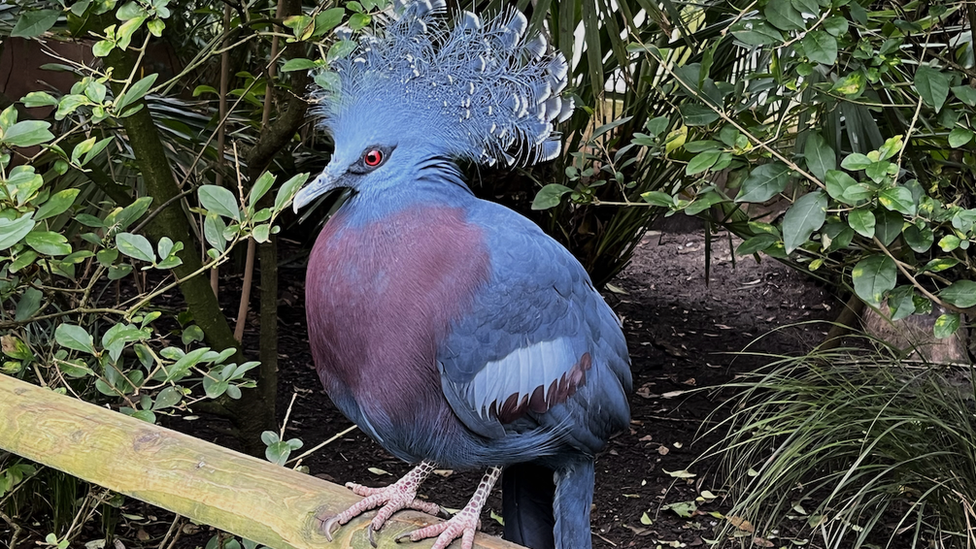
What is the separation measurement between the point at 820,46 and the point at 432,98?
0.79m

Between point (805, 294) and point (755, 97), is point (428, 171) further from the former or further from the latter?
point (805, 294)

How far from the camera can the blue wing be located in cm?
131

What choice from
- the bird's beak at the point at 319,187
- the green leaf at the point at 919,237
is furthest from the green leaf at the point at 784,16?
the bird's beak at the point at 319,187

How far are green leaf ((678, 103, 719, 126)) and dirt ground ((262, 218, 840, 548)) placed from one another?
1.21m

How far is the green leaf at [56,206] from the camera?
1.46 m

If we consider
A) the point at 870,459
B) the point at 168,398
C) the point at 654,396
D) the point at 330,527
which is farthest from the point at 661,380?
the point at 330,527

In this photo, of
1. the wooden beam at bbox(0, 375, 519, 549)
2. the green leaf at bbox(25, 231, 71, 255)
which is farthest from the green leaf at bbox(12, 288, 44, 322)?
the green leaf at bbox(25, 231, 71, 255)

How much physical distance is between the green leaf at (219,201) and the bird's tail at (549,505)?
2.24 ft

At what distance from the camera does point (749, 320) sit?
173 inches

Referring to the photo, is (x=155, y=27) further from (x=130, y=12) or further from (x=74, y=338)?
(x=74, y=338)

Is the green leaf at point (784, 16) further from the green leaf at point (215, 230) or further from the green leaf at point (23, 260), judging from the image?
the green leaf at point (23, 260)

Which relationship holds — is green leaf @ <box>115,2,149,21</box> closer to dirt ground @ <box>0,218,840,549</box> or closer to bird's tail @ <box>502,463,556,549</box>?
bird's tail @ <box>502,463,556,549</box>

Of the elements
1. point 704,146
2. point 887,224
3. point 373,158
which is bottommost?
point 887,224

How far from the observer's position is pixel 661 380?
367cm
